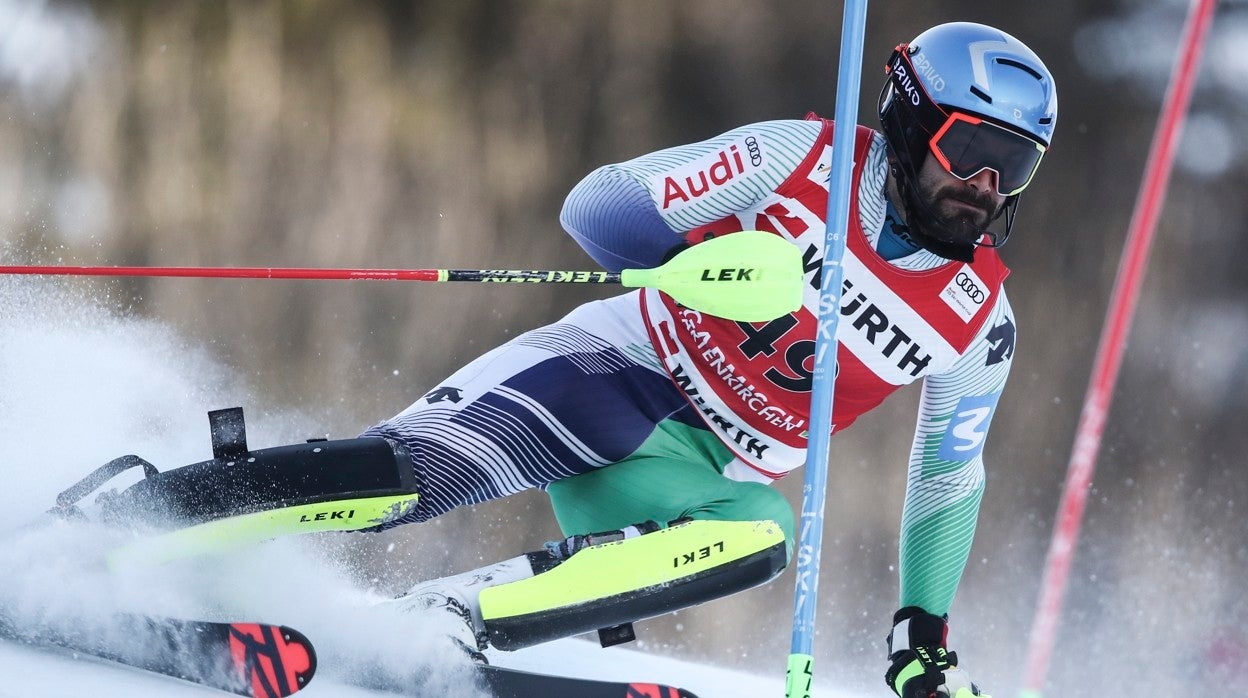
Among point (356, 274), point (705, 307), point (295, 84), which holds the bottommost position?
point (705, 307)

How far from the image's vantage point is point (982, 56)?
2.11 m

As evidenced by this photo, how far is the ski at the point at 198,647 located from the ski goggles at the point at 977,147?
52.4 inches

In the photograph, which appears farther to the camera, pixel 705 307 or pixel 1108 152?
pixel 1108 152

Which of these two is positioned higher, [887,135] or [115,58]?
[115,58]

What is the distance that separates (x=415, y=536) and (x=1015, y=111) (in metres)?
3.09

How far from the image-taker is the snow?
5.70ft

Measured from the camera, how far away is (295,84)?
14.4ft

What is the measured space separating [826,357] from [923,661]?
0.73 meters

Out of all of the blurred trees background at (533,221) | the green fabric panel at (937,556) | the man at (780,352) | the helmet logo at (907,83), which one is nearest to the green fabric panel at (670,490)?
the man at (780,352)

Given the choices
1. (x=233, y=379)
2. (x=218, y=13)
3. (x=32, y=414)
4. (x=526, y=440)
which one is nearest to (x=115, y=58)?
(x=218, y=13)

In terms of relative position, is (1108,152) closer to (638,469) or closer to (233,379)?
(638,469)

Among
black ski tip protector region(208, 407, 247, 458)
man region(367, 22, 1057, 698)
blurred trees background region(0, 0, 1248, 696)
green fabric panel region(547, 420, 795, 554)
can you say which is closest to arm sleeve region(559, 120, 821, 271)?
man region(367, 22, 1057, 698)

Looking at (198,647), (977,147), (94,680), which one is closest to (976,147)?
(977,147)

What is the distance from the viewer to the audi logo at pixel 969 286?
2186mm
